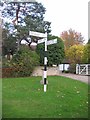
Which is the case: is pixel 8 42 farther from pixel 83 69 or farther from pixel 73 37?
pixel 73 37

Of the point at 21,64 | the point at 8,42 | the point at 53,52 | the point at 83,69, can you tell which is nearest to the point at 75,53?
the point at 83,69

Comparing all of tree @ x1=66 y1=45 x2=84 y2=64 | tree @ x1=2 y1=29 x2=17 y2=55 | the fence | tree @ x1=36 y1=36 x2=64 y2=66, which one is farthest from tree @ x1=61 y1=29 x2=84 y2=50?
tree @ x1=36 y1=36 x2=64 y2=66

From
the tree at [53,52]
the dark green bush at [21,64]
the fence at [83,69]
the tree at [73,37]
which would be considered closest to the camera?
the dark green bush at [21,64]

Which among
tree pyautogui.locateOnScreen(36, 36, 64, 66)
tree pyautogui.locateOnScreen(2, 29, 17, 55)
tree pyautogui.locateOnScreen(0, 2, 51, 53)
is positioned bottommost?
tree pyautogui.locateOnScreen(36, 36, 64, 66)

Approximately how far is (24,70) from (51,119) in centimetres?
1545

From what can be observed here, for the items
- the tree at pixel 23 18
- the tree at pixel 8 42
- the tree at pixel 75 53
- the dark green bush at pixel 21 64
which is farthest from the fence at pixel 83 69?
the dark green bush at pixel 21 64

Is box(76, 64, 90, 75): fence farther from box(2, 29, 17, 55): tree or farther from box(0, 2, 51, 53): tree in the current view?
box(2, 29, 17, 55): tree

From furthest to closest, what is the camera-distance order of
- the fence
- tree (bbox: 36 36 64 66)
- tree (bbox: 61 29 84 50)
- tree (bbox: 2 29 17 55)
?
tree (bbox: 61 29 84 50) < the fence < tree (bbox: 2 29 17 55) < tree (bbox: 36 36 64 66)

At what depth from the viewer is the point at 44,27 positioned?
2692 cm

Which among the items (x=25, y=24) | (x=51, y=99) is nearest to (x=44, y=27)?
(x=25, y=24)

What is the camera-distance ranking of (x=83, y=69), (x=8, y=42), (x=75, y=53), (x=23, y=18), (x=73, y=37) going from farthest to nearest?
(x=73, y=37) < (x=75, y=53) < (x=83, y=69) < (x=23, y=18) < (x=8, y=42)

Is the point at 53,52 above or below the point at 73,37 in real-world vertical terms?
below

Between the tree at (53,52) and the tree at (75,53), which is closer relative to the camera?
the tree at (53,52)

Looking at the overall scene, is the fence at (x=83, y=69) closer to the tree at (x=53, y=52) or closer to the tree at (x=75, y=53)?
the tree at (x=53, y=52)
